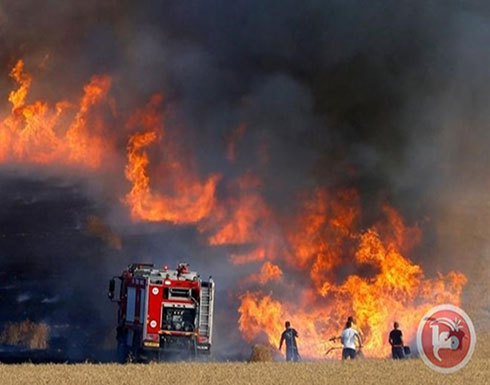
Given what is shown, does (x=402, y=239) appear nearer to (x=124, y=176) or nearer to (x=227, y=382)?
(x=124, y=176)

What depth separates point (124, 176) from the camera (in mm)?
48688

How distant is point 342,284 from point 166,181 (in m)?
9.25

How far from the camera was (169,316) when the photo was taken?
36.0 m

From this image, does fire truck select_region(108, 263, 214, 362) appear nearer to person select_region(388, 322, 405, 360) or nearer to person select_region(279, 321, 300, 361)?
person select_region(279, 321, 300, 361)

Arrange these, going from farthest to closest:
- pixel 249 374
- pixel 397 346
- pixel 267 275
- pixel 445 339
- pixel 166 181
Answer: pixel 166 181, pixel 267 275, pixel 445 339, pixel 397 346, pixel 249 374

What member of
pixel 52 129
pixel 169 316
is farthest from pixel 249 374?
pixel 52 129

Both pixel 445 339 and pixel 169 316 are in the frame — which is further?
pixel 169 316

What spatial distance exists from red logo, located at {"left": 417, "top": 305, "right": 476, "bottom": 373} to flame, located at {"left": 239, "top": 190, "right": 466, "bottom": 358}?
1.34m

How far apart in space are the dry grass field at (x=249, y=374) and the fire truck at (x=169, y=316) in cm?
427

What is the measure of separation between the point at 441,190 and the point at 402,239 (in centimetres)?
447

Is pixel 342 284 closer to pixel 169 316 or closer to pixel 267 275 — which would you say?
pixel 267 275

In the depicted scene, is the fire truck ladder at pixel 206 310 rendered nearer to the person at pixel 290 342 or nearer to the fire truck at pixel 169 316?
the fire truck at pixel 169 316

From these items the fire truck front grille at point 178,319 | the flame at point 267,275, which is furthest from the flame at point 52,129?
the fire truck front grille at point 178,319

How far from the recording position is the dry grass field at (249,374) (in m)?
27.5
